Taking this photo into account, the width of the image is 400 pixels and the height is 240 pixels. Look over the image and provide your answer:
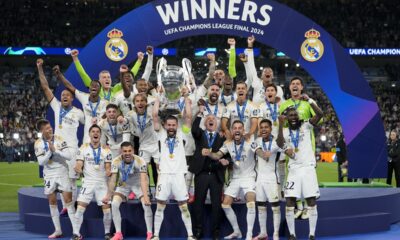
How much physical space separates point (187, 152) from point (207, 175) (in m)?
0.74

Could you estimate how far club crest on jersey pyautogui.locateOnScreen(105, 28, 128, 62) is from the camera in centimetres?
1327

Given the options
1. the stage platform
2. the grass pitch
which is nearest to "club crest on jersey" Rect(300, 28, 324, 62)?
the stage platform

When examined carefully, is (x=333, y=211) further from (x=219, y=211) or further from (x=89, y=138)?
(x=89, y=138)

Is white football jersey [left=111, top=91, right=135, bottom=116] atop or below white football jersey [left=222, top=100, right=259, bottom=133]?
atop

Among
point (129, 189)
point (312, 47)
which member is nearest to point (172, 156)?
point (129, 189)

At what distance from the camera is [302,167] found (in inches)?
396

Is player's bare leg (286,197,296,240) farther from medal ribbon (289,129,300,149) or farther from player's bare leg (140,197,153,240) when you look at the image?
player's bare leg (140,197,153,240)

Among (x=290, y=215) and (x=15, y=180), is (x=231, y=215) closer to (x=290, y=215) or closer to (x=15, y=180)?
(x=290, y=215)

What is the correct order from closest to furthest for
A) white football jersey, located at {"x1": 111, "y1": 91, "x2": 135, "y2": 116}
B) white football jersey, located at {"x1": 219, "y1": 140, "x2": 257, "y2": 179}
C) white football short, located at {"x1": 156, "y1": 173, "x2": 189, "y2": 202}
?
white football short, located at {"x1": 156, "y1": 173, "x2": 189, "y2": 202}, white football jersey, located at {"x1": 219, "y1": 140, "x2": 257, "y2": 179}, white football jersey, located at {"x1": 111, "y1": 91, "x2": 135, "y2": 116}

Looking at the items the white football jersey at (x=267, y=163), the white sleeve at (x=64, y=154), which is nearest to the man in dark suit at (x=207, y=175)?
the white football jersey at (x=267, y=163)

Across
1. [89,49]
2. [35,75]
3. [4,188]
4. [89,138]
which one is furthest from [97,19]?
[89,138]

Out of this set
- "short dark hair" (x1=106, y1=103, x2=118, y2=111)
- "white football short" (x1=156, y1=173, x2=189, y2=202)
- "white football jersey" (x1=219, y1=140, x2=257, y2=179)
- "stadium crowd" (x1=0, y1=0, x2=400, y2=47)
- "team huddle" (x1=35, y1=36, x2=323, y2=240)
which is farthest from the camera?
"stadium crowd" (x1=0, y1=0, x2=400, y2=47)

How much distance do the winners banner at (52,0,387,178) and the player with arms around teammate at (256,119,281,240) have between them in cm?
311

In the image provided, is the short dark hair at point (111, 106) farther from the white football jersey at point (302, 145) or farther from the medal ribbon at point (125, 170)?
the white football jersey at point (302, 145)
